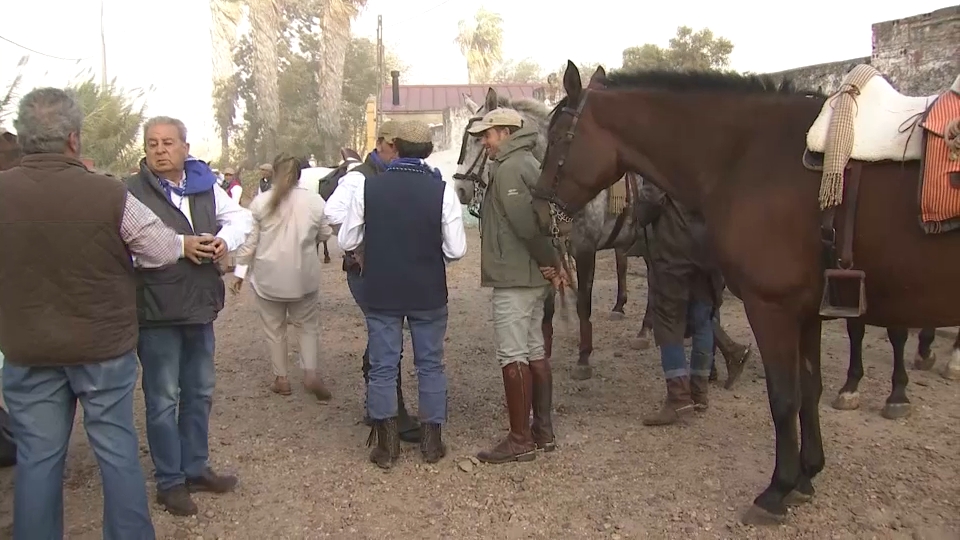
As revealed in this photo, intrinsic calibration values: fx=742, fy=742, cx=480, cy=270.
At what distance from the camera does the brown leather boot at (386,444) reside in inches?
175

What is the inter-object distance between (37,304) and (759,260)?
119 inches

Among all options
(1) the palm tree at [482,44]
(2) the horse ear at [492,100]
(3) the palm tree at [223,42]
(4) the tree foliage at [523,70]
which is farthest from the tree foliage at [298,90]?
(2) the horse ear at [492,100]

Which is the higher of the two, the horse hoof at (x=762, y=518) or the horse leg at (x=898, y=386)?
the horse leg at (x=898, y=386)

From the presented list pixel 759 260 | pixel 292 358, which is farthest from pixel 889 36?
pixel 292 358

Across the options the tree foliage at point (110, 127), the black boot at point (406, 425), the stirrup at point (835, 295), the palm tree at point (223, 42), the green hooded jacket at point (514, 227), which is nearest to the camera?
the stirrup at point (835, 295)

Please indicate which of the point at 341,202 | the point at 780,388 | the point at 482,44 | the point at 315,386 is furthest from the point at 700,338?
the point at 482,44

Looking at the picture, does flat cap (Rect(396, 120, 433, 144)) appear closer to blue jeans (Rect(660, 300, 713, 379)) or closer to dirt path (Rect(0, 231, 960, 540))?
dirt path (Rect(0, 231, 960, 540))

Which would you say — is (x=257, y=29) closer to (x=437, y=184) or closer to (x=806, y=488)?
(x=437, y=184)

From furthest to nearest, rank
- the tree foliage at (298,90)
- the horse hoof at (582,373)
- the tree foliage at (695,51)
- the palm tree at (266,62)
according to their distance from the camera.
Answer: the tree foliage at (298,90) → the palm tree at (266,62) → the tree foliage at (695,51) → the horse hoof at (582,373)

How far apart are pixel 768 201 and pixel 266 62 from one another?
2636 cm

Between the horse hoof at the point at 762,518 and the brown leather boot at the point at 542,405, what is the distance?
1.32m

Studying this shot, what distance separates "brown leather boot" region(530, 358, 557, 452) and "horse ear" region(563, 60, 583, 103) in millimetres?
1591

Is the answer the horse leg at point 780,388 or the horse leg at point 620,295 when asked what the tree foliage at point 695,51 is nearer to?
the horse leg at point 620,295

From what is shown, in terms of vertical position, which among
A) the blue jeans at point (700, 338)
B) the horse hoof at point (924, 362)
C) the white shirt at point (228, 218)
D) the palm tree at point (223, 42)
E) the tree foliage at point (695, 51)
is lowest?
the horse hoof at point (924, 362)
